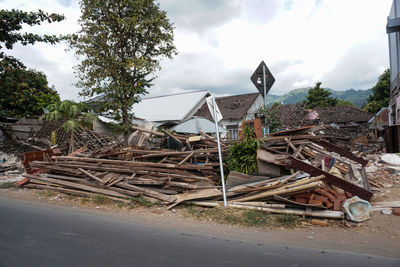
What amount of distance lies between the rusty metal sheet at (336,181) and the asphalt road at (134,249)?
7.01 ft

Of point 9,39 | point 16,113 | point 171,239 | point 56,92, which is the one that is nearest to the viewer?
point 171,239

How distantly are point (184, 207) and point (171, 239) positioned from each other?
1980 millimetres

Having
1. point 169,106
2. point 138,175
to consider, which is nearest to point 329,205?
point 138,175

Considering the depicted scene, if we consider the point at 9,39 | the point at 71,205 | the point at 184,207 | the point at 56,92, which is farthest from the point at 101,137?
the point at 56,92

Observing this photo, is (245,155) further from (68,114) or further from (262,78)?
(68,114)

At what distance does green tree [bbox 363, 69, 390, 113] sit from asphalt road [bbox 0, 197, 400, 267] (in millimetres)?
44998

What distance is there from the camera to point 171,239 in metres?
4.48

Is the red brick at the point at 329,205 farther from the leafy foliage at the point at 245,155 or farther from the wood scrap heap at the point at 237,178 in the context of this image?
the leafy foliage at the point at 245,155

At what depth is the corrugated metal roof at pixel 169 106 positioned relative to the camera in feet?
94.8

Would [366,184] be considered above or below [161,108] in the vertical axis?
below

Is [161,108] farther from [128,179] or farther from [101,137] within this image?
[128,179]

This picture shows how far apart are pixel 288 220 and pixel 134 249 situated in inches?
125

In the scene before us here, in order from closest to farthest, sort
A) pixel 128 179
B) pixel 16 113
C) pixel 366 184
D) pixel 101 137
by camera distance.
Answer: pixel 366 184 < pixel 128 179 < pixel 101 137 < pixel 16 113

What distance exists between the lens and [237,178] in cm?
679
